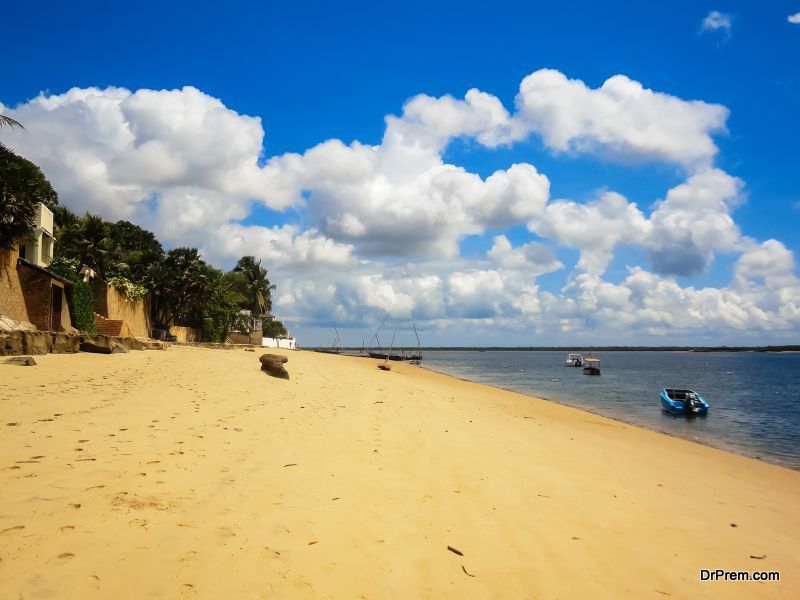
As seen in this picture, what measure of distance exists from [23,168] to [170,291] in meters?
22.6

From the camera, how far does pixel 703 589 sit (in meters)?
4.95

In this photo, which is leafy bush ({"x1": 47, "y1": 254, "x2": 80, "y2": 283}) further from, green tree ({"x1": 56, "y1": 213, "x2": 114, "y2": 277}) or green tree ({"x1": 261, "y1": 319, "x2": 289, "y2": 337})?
green tree ({"x1": 261, "y1": 319, "x2": 289, "y2": 337})

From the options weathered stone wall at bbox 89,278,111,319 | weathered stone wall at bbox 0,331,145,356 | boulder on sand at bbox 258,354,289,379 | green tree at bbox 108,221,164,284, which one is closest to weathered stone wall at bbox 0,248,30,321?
weathered stone wall at bbox 0,331,145,356

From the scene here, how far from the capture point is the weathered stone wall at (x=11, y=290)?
21453mm

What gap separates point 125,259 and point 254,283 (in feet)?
103

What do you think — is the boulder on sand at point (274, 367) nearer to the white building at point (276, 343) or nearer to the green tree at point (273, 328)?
the white building at point (276, 343)

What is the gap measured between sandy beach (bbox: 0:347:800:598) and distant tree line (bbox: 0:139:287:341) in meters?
14.3

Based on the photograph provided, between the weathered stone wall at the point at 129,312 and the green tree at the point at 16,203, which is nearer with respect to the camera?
the green tree at the point at 16,203

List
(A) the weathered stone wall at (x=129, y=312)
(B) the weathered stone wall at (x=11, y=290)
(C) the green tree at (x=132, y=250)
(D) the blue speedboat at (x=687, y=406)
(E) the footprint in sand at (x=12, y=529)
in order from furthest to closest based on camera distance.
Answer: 1. (C) the green tree at (x=132, y=250)
2. (A) the weathered stone wall at (x=129, y=312)
3. (D) the blue speedboat at (x=687, y=406)
4. (B) the weathered stone wall at (x=11, y=290)
5. (E) the footprint in sand at (x=12, y=529)

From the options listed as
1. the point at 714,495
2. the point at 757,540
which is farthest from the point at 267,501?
the point at 714,495

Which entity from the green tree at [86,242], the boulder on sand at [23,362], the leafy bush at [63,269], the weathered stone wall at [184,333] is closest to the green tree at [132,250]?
the green tree at [86,242]

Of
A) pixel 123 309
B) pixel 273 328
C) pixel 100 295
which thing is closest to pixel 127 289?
pixel 123 309

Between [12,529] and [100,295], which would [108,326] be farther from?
[12,529]

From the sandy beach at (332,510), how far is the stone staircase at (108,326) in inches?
870
